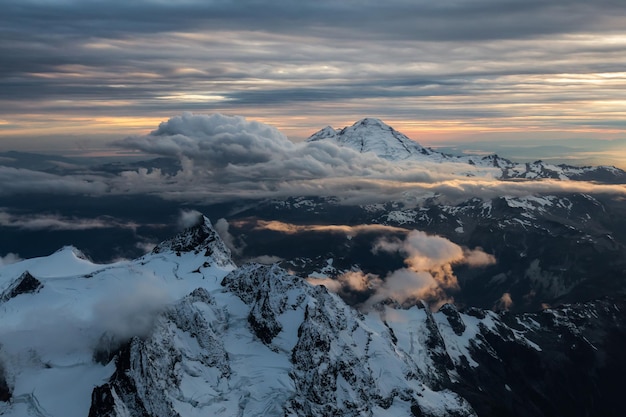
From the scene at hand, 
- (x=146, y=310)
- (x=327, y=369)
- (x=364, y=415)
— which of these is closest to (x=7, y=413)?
(x=146, y=310)

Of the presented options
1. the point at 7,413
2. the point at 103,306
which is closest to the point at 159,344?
the point at 103,306

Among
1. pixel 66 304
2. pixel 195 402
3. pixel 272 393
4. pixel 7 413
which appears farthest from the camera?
pixel 66 304

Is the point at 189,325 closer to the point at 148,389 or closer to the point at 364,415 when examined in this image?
the point at 148,389

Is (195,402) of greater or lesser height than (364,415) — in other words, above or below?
above

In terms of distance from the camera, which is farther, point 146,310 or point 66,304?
point 66,304

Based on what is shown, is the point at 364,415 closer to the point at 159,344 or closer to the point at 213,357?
the point at 213,357

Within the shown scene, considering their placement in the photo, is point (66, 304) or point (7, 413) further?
point (66, 304)

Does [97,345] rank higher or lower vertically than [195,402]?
higher

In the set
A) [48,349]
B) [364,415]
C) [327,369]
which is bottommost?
[364,415]

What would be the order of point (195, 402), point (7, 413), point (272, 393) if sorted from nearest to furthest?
point (7, 413) → point (195, 402) → point (272, 393)
